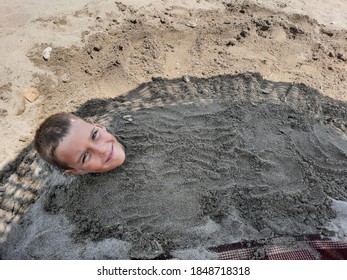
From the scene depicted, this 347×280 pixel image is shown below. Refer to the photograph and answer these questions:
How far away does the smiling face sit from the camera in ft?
8.22

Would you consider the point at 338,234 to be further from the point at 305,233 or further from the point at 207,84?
the point at 207,84

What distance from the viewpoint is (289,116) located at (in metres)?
3.21

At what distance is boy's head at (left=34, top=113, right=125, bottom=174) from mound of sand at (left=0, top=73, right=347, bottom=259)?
9.6 inches

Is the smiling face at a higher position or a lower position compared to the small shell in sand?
higher

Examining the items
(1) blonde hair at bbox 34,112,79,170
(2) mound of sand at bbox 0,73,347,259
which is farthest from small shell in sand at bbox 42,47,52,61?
(1) blonde hair at bbox 34,112,79,170

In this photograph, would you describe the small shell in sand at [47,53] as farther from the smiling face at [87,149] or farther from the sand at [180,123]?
the smiling face at [87,149]

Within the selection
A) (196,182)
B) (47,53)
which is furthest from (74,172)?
(47,53)

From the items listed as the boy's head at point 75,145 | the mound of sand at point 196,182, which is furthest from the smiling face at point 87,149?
the mound of sand at point 196,182

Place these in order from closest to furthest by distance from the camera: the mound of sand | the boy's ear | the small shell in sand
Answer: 1. the mound of sand
2. the boy's ear
3. the small shell in sand

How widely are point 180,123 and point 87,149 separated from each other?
3.03ft

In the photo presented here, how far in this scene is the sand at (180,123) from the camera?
2.55m

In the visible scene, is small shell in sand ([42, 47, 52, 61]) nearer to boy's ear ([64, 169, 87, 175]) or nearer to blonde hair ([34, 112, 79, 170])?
blonde hair ([34, 112, 79, 170])

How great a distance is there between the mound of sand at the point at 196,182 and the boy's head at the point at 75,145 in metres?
0.24
